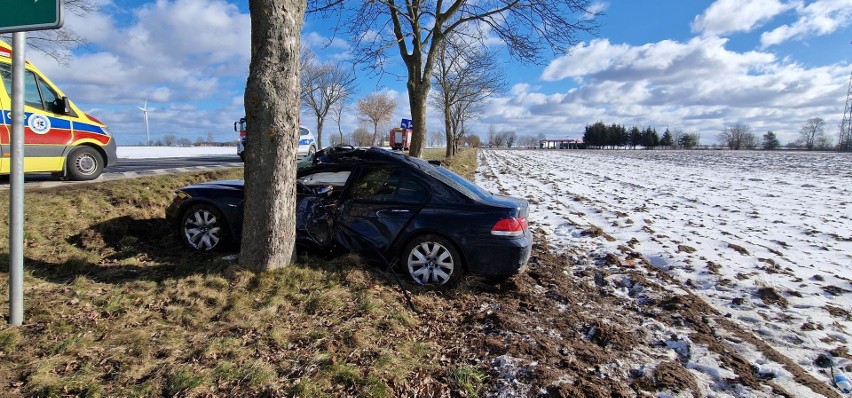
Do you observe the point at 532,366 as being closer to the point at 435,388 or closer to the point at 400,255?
the point at 435,388

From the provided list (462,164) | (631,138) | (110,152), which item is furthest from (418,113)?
(631,138)

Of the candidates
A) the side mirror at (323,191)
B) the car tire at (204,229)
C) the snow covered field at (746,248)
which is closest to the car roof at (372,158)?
the side mirror at (323,191)

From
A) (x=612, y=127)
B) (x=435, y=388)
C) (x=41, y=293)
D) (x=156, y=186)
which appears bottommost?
(x=435, y=388)

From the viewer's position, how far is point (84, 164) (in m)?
7.89

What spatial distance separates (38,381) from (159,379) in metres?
0.61

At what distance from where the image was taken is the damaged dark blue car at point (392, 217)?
440 centimetres

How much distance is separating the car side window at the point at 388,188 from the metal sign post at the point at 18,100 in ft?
8.94

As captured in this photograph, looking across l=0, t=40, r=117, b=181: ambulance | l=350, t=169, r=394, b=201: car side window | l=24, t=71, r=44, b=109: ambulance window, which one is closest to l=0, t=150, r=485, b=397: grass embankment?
l=350, t=169, r=394, b=201: car side window

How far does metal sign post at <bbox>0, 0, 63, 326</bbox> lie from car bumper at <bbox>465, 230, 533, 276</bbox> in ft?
11.5

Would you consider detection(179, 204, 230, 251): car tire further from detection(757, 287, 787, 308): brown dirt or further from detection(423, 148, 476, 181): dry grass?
detection(423, 148, 476, 181): dry grass

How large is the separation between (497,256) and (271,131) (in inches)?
96.9

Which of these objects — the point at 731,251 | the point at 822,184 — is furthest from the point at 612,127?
the point at 731,251

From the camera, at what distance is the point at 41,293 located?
359 centimetres

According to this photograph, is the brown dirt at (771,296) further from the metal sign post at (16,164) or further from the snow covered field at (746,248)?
the metal sign post at (16,164)
